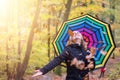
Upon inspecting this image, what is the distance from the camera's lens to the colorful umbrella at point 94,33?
19.4 feet

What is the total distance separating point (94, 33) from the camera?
6363 mm

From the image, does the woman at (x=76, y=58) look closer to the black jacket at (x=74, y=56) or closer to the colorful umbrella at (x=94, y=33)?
the black jacket at (x=74, y=56)

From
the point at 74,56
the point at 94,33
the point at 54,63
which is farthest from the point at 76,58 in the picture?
the point at 94,33

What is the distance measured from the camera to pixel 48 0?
16656 mm

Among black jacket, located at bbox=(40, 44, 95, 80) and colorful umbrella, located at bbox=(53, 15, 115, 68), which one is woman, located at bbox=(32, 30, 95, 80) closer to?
black jacket, located at bbox=(40, 44, 95, 80)

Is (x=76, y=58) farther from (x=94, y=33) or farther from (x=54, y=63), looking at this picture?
(x=94, y=33)

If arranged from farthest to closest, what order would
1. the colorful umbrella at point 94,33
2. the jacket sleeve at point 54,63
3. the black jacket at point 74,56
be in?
the colorful umbrella at point 94,33 → the black jacket at point 74,56 → the jacket sleeve at point 54,63

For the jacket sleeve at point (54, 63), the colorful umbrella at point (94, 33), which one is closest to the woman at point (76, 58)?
the jacket sleeve at point (54, 63)

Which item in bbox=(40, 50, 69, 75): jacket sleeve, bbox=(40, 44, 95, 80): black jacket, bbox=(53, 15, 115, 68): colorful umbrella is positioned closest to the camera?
bbox=(40, 50, 69, 75): jacket sleeve

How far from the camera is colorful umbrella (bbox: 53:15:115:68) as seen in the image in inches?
233

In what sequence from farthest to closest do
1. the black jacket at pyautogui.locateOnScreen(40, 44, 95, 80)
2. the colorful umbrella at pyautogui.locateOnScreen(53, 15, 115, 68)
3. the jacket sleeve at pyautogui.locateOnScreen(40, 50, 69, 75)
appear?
the colorful umbrella at pyautogui.locateOnScreen(53, 15, 115, 68) → the black jacket at pyautogui.locateOnScreen(40, 44, 95, 80) → the jacket sleeve at pyautogui.locateOnScreen(40, 50, 69, 75)

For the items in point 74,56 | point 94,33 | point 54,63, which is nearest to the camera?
point 54,63

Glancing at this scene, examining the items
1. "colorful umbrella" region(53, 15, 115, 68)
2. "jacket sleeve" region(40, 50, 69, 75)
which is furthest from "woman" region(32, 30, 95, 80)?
"colorful umbrella" region(53, 15, 115, 68)

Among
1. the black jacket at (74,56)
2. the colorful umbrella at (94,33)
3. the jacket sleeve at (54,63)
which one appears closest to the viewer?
the jacket sleeve at (54,63)
